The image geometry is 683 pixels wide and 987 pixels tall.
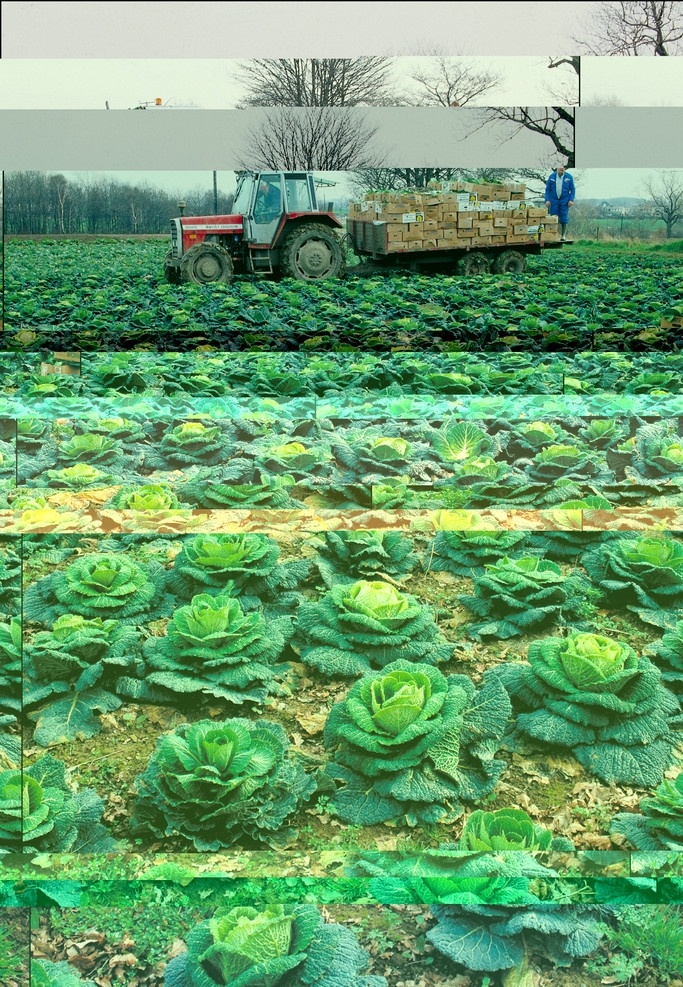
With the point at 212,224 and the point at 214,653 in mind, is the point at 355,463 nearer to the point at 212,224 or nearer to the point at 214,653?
the point at 214,653

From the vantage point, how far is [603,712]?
2.66 metres

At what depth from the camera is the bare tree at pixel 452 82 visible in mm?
10445

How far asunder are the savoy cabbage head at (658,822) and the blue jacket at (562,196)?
27.7 ft

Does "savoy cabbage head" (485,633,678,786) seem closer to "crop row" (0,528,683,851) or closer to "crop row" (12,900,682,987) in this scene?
"crop row" (0,528,683,851)

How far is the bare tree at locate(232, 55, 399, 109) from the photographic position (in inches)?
404

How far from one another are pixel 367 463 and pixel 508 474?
0.57m

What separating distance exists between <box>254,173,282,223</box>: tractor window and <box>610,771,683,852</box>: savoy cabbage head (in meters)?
8.37

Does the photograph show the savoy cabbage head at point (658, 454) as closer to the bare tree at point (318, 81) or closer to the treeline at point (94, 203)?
the treeline at point (94, 203)

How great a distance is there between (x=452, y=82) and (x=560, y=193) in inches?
52.5

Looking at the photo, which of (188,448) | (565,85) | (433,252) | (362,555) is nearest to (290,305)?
(433,252)

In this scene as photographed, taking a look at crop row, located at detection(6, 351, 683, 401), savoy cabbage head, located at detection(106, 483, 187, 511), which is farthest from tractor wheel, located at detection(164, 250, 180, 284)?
savoy cabbage head, located at detection(106, 483, 187, 511)

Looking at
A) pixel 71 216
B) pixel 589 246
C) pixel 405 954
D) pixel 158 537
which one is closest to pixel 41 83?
pixel 71 216

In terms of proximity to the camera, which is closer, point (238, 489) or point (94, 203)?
point (238, 489)

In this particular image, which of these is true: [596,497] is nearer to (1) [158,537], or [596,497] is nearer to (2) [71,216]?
(1) [158,537]
